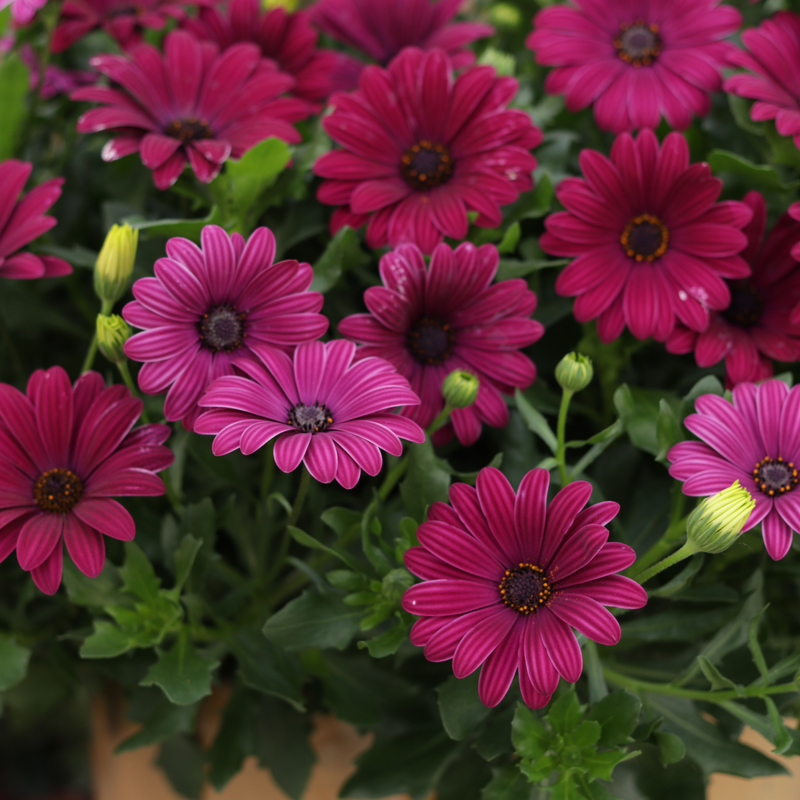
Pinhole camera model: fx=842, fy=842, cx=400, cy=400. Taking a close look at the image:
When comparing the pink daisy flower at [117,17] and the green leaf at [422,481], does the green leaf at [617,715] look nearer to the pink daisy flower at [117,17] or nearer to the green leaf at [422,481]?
the green leaf at [422,481]

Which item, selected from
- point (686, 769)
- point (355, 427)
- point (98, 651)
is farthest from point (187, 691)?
point (686, 769)

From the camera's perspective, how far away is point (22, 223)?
0.53 metres

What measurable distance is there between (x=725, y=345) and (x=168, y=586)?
1.30 ft

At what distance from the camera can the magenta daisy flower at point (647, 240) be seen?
511 millimetres

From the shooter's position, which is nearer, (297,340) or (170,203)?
(297,340)

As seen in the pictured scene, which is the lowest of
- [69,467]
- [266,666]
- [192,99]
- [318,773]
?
[318,773]

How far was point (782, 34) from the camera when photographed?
585 mm

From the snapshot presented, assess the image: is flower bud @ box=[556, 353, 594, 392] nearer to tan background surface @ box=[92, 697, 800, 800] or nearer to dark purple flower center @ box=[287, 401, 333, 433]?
dark purple flower center @ box=[287, 401, 333, 433]

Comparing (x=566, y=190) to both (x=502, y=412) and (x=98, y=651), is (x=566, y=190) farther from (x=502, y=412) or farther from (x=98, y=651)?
(x=98, y=651)

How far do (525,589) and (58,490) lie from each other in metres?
0.25

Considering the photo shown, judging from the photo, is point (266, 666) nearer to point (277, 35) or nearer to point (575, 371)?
point (575, 371)

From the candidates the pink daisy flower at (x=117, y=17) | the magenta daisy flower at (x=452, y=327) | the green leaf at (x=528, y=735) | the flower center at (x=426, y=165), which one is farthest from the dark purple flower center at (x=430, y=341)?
the pink daisy flower at (x=117, y=17)

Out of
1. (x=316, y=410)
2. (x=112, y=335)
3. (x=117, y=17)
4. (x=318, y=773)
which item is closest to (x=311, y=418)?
(x=316, y=410)

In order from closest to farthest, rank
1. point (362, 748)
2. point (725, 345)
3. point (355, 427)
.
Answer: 1. point (355, 427)
2. point (725, 345)
3. point (362, 748)
